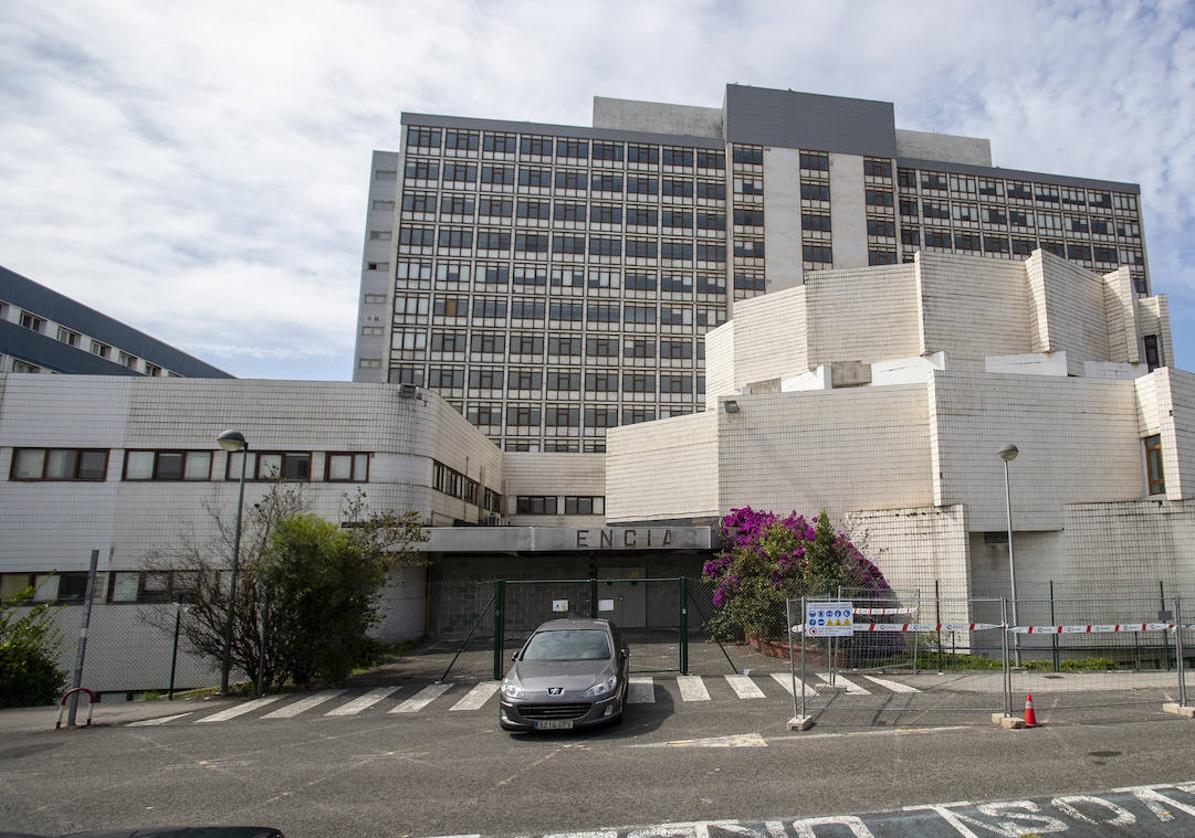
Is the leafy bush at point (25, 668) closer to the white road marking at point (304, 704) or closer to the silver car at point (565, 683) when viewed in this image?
the white road marking at point (304, 704)

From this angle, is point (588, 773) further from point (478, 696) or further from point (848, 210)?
point (848, 210)

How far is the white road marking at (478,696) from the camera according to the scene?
42.7 feet

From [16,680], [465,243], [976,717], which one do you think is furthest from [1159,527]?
[465,243]

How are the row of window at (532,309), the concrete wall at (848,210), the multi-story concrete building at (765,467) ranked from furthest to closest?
the concrete wall at (848,210) < the row of window at (532,309) < the multi-story concrete building at (765,467)

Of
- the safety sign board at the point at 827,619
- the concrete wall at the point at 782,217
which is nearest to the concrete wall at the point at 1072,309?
the safety sign board at the point at 827,619

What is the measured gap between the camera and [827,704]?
40.0 ft

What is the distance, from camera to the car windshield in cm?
1168

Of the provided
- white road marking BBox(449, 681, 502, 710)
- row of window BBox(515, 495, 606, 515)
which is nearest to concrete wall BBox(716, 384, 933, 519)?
white road marking BBox(449, 681, 502, 710)

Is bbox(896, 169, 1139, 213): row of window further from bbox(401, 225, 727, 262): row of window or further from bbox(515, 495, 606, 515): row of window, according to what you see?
bbox(515, 495, 606, 515): row of window

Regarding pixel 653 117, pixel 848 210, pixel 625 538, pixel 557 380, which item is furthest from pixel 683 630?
pixel 653 117

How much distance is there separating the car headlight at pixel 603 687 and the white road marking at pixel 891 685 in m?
5.98

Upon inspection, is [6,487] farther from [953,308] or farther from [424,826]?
[953,308]

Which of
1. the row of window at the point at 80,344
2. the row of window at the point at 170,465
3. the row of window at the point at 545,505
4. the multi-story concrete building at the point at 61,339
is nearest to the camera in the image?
the row of window at the point at 170,465

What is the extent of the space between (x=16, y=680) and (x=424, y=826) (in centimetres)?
1296
